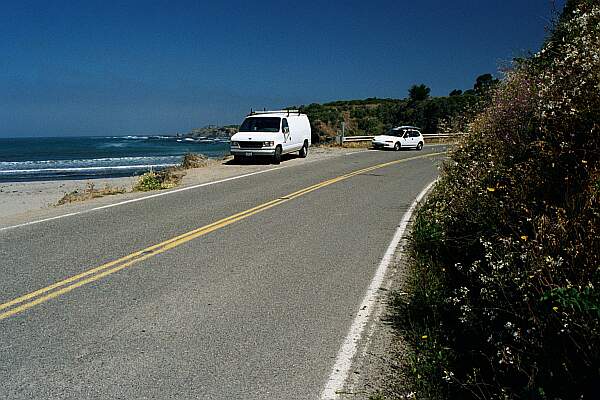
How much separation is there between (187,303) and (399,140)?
30128 mm

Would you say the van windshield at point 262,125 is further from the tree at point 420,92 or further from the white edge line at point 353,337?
the tree at point 420,92

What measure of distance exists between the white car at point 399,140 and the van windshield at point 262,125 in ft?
40.0

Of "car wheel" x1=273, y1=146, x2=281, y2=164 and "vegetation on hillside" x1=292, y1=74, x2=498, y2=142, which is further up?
"vegetation on hillside" x1=292, y1=74, x2=498, y2=142

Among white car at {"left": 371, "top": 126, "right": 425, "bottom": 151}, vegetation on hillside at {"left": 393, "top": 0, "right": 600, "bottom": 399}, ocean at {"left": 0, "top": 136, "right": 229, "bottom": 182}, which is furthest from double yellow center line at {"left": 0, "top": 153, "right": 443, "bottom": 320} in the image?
ocean at {"left": 0, "top": 136, "right": 229, "bottom": 182}

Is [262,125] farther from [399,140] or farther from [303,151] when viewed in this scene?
[399,140]

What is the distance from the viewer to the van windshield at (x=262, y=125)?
78.4 feet

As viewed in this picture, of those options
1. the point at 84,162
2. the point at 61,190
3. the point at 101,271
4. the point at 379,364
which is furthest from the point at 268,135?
the point at 84,162

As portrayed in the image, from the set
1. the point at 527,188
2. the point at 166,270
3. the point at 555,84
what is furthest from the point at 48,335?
the point at 555,84

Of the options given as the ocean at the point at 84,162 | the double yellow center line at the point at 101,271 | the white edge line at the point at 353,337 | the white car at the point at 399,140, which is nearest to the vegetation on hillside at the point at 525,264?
the white edge line at the point at 353,337

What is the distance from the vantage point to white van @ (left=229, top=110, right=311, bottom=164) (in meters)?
22.8

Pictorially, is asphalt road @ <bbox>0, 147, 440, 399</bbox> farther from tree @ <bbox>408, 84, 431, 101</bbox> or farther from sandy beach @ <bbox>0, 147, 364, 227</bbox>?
tree @ <bbox>408, 84, 431, 101</bbox>

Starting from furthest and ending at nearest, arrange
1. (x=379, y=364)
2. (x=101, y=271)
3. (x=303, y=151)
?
(x=303, y=151) < (x=101, y=271) < (x=379, y=364)

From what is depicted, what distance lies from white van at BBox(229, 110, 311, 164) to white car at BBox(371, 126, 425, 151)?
9.38 m

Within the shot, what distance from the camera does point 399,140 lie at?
34406 mm
